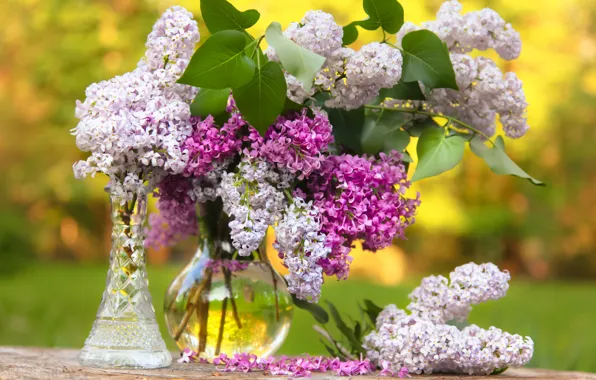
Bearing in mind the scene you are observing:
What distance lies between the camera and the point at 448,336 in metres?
1.55

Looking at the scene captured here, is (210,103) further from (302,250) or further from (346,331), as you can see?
(346,331)

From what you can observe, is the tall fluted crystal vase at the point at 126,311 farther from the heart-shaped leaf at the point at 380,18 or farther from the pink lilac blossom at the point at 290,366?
the heart-shaped leaf at the point at 380,18

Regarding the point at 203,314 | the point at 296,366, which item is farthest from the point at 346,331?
the point at 203,314

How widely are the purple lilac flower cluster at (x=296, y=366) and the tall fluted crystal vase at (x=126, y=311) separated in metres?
0.13

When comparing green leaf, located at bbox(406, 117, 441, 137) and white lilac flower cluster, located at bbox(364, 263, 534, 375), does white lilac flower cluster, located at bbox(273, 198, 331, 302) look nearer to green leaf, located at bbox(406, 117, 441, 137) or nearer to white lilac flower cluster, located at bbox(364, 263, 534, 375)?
white lilac flower cluster, located at bbox(364, 263, 534, 375)

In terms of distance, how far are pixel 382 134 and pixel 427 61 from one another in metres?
0.19

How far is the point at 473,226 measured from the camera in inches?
344

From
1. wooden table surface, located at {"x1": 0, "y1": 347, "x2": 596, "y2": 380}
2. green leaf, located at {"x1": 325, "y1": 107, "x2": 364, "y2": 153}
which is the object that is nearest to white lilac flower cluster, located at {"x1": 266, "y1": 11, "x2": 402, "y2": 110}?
green leaf, located at {"x1": 325, "y1": 107, "x2": 364, "y2": 153}

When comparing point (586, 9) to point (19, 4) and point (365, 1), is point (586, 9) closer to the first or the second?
point (19, 4)

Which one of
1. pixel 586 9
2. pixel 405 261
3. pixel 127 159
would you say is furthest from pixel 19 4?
pixel 127 159

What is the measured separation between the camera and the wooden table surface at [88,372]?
1.41 m

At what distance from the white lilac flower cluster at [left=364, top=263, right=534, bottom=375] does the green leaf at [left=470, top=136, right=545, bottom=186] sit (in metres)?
0.21

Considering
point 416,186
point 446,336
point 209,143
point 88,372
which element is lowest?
point 88,372

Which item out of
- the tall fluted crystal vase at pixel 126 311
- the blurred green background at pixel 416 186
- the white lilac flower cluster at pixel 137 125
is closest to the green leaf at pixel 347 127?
the white lilac flower cluster at pixel 137 125
